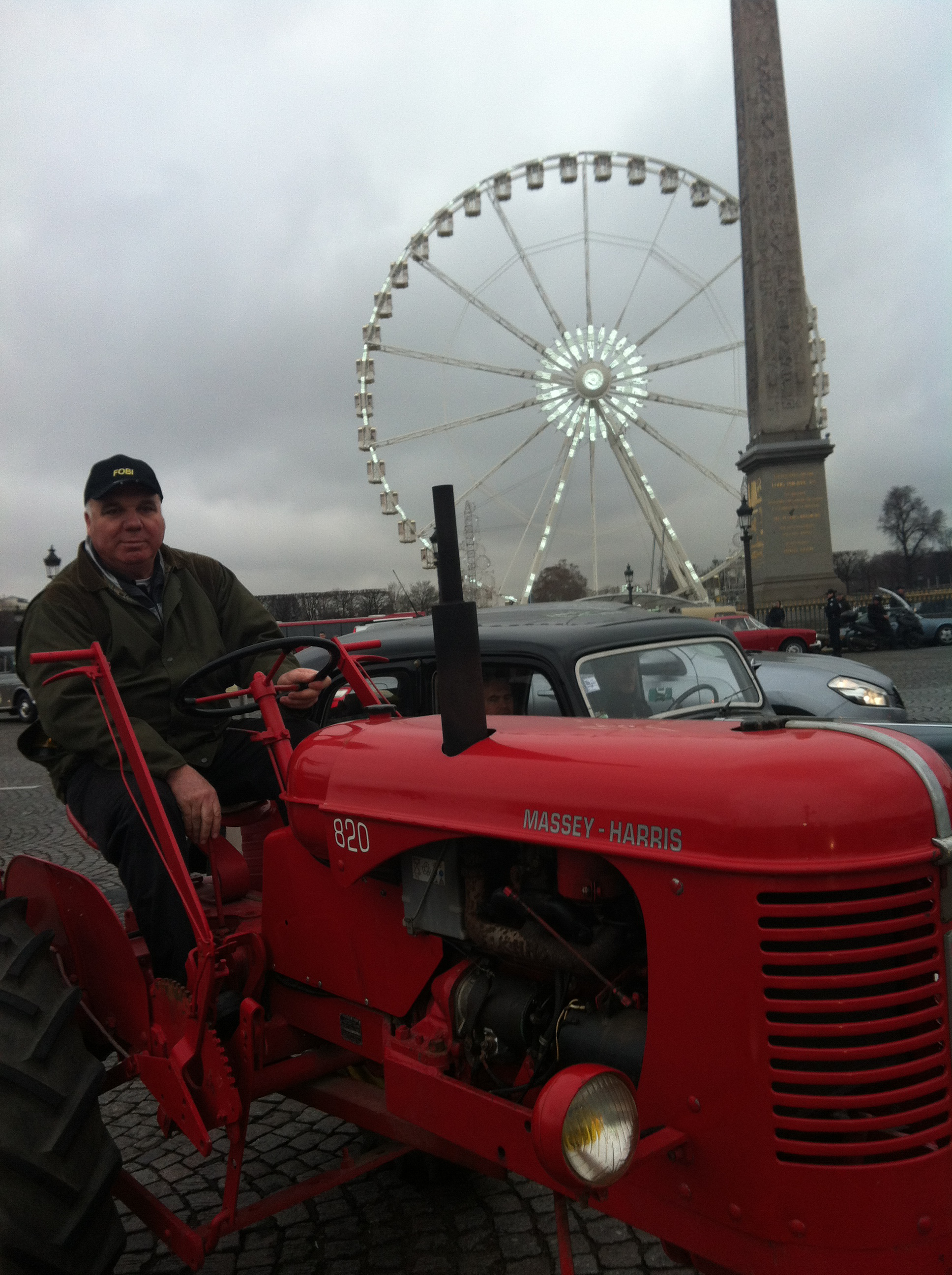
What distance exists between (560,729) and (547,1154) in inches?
33.2

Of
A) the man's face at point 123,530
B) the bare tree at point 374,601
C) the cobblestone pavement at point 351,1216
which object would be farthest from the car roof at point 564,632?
the bare tree at point 374,601

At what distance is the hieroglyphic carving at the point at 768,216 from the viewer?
21047mm

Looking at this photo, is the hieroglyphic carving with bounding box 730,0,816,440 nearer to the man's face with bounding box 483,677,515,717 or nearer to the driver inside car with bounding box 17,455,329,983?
the man's face with bounding box 483,677,515,717

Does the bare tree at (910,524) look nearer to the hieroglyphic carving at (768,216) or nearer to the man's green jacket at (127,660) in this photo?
the hieroglyphic carving at (768,216)

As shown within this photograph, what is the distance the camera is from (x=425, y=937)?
202 cm

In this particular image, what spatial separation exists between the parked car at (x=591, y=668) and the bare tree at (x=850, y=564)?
182ft

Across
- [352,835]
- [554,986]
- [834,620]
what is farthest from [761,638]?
[554,986]

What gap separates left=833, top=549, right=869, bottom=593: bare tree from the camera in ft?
195

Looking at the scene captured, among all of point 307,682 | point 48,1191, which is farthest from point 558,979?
point 307,682

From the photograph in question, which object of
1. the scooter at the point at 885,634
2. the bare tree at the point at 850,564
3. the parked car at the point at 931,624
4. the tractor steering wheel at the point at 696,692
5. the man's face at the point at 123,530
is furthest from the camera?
the bare tree at the point at 850,564

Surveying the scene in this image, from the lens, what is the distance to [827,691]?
7.53m

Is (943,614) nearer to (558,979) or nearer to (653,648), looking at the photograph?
(653,648)

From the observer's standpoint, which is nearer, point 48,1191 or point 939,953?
point 939,953

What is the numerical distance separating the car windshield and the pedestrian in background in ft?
57.0
